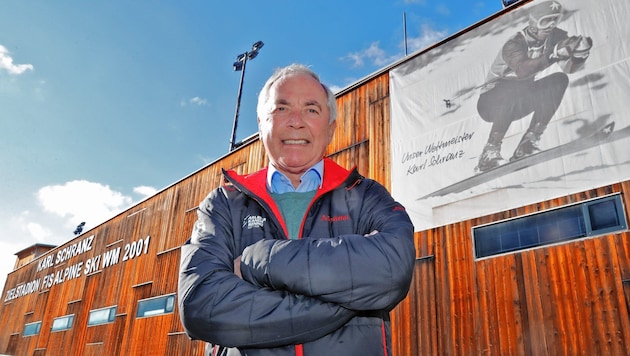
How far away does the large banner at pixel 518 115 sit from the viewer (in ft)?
22.7

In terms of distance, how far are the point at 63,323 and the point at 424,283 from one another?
806 inches

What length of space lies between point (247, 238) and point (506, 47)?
331 inches

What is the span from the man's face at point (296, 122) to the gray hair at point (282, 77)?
0.10ft

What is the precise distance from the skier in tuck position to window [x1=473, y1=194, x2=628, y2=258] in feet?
3.71

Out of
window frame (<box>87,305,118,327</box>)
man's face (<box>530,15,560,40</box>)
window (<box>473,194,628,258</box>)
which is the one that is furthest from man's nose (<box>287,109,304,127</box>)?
window frame (<box>87,305,118,327</box>)

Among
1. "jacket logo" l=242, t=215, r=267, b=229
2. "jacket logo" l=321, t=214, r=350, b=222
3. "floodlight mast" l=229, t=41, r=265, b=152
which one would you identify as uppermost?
"floodlight mast" l=229, t=41, r=265, b=152

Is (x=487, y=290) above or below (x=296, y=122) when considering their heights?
above

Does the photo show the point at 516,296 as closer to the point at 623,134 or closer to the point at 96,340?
the point at 623,134

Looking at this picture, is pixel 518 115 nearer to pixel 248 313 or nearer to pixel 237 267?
pixel 237 267

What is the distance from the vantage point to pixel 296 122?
1.84m

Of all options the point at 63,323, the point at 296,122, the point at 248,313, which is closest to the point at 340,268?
the point at 248,313

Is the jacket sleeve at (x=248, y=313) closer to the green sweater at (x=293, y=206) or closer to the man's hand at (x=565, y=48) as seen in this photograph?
the green sweater at (x=293, y=206)

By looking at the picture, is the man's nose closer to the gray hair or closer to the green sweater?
the gray hair

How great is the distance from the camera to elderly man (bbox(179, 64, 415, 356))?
1.35 metres
